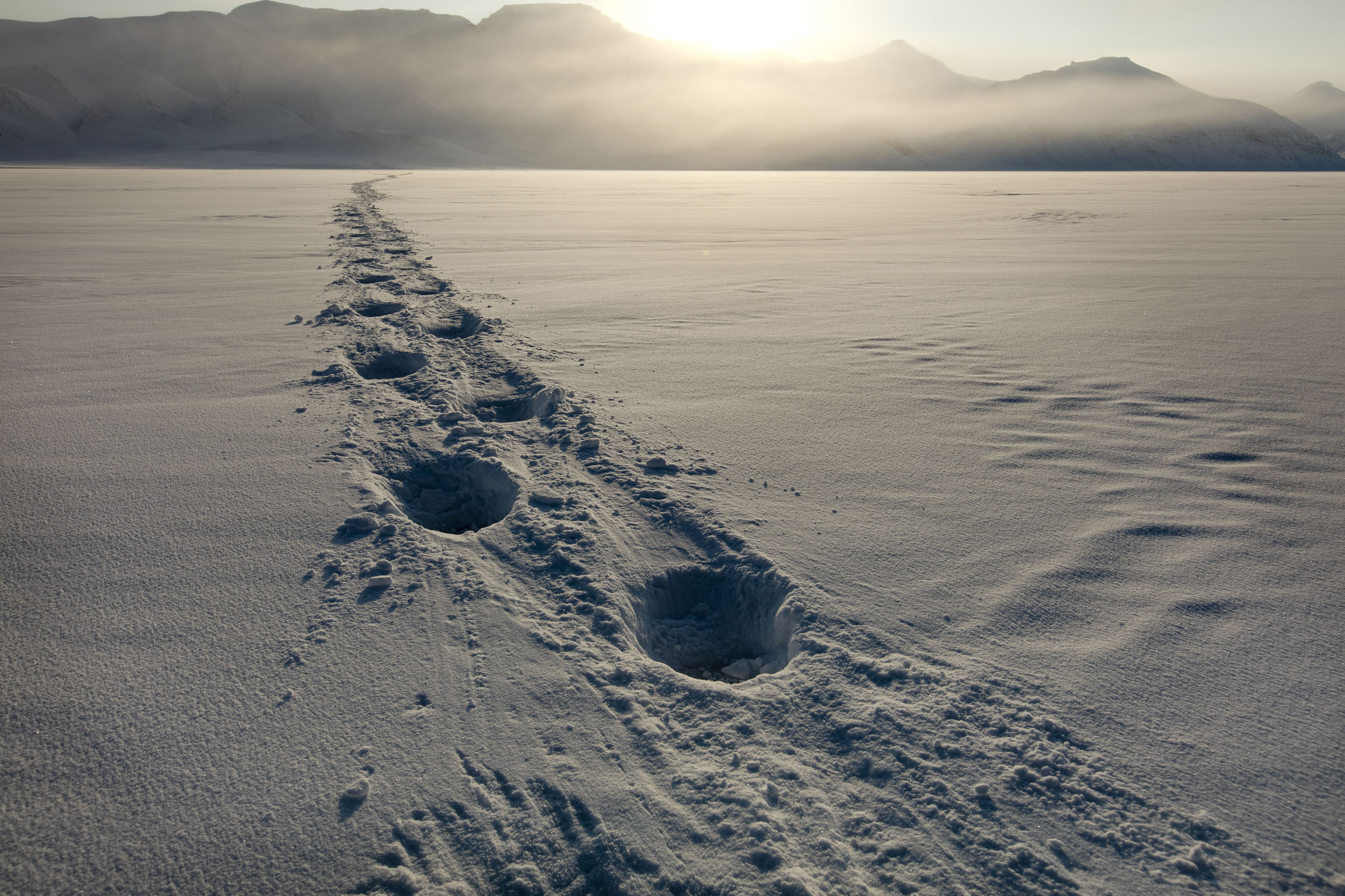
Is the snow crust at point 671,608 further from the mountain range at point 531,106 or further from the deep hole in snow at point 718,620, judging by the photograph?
the mountain range at point 531,106

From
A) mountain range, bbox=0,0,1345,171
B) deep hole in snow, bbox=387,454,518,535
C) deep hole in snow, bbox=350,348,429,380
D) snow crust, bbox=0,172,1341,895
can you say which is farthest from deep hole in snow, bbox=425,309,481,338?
mountain range, bbox=0,0,1345,171

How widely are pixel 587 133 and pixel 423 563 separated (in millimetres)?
74828

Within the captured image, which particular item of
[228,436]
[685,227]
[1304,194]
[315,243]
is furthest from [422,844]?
[1304,194]

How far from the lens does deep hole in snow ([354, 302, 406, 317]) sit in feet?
14.5

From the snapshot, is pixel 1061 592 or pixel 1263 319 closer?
pixel 1061 592

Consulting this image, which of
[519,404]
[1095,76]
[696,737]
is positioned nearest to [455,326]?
[519,404]

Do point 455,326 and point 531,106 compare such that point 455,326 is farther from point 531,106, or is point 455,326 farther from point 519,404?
point 531,106

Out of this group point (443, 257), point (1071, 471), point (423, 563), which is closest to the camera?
point (423, 563)

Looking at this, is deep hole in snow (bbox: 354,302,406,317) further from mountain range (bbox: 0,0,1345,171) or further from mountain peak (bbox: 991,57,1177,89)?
mountain peak (bbox: 991,57,1177,89)

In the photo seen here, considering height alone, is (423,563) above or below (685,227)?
below

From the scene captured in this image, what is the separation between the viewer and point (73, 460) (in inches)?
92.6

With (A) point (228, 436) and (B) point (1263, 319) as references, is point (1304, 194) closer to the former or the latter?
(B) point (1263, 319)

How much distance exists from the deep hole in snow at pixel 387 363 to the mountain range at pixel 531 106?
46486mm

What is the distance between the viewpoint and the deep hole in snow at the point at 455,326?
159 inches
